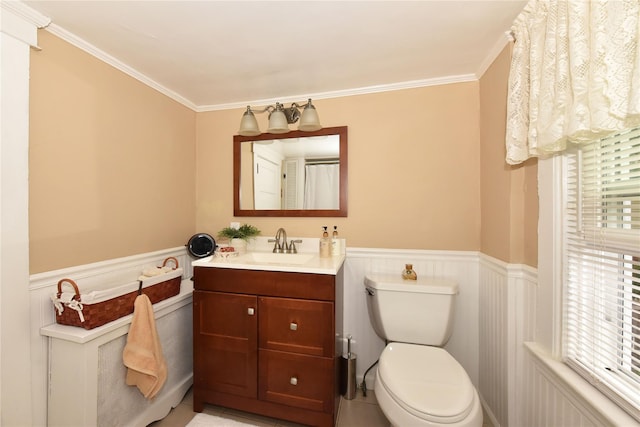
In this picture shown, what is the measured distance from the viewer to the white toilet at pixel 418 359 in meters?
1.09

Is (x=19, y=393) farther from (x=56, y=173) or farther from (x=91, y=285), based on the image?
(x=56, y=173)

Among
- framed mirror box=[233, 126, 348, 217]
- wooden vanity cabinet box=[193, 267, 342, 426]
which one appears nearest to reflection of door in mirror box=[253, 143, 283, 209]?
framed mirror box=[233, 126, 348, 217]

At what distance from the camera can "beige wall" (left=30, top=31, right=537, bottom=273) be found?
1.36 metres

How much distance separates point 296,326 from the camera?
1.52m

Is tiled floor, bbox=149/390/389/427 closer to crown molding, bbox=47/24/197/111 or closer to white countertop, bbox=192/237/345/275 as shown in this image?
white countertop, bbox=192/237/345/275

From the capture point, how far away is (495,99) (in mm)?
1560

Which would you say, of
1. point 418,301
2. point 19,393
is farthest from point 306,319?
point 19,393

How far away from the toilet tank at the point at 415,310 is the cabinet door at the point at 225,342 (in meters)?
0.77

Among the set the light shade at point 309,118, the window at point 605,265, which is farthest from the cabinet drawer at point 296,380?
the light shade at point 309,118

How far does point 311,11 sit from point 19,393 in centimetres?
219

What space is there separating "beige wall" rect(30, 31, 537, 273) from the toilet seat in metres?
0.66

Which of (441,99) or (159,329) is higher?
(441,99)

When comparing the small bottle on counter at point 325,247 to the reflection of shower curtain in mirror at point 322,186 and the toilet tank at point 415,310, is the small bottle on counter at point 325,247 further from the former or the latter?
the toilet tank at point 415,310

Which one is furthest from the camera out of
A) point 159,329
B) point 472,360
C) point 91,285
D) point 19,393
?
point 472,360
